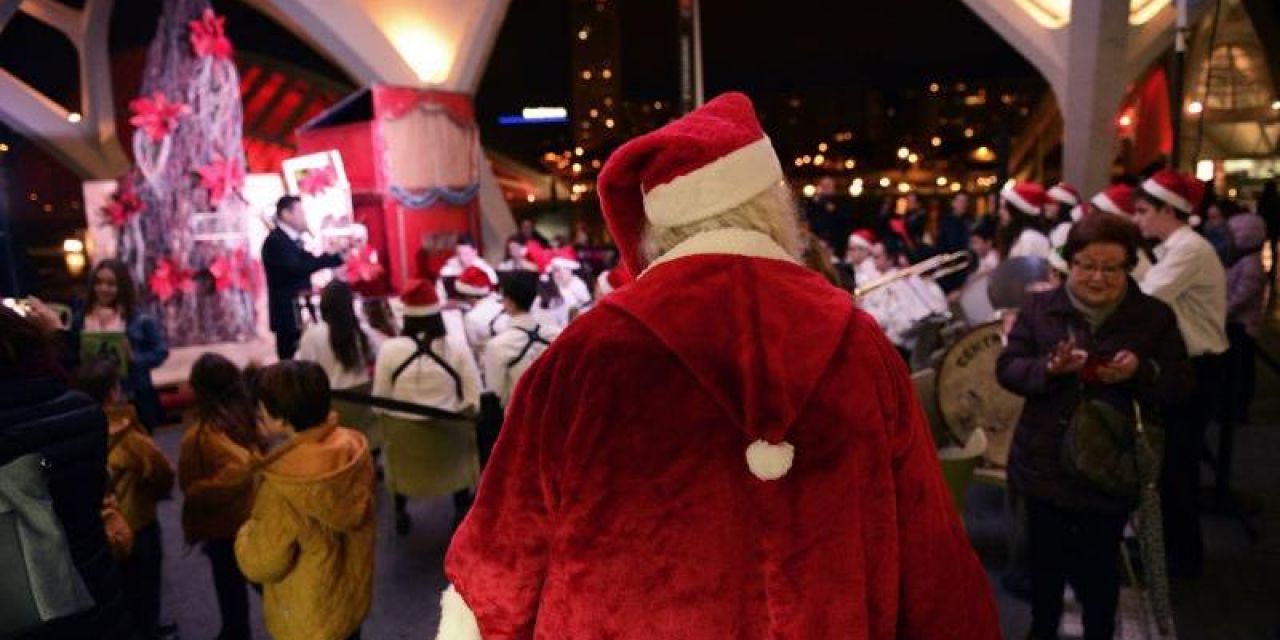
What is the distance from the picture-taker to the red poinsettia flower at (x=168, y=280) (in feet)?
31.2

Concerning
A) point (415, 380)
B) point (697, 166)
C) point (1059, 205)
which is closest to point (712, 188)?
point (697, 166)

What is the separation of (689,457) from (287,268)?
622 cm

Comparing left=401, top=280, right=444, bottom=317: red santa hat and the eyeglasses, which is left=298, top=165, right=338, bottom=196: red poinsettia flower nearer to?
left=401, top=280, right=444, bottom=317: red santa hat

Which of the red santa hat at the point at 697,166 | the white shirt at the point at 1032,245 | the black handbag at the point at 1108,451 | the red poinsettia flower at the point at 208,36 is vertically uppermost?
the red poinsettia flower at the point at 208,36

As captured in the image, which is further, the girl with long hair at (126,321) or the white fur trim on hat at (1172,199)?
the girl with long hair at (126,321)

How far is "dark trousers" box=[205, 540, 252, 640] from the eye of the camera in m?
3.32

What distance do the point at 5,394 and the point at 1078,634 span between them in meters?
3.72

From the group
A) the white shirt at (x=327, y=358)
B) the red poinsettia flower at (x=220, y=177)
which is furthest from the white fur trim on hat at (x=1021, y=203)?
the red poinsettia flower at (x=220, y=177)

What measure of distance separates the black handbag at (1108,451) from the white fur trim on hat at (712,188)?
5.91ft

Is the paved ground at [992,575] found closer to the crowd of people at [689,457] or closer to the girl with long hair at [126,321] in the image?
the crowd of people at [689,457]

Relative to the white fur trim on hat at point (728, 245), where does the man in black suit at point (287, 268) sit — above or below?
below

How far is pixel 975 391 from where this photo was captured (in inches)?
152

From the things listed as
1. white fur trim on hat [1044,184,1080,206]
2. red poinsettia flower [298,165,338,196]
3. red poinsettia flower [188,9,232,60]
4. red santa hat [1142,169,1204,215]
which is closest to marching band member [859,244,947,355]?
white fur trim on hat [1044,184,1080,206]

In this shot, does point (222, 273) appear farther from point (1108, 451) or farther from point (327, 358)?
point (1108, 451)
